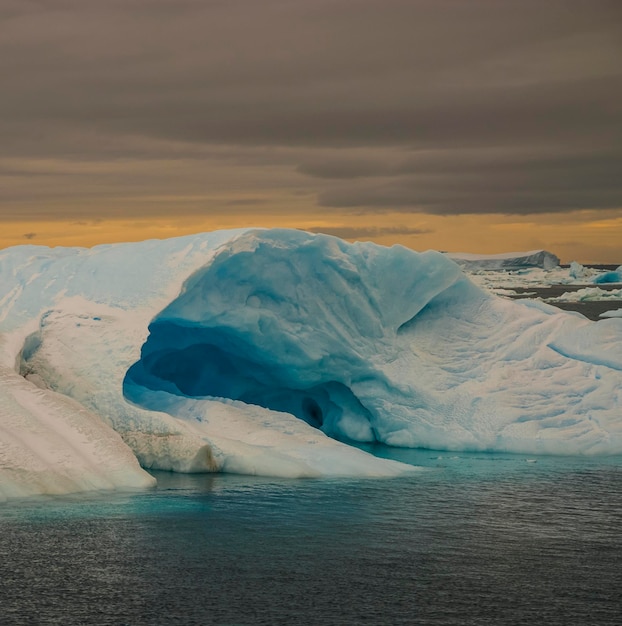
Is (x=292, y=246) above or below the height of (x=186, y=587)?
above

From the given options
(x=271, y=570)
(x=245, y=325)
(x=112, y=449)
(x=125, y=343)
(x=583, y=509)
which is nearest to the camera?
(x=271, y=570)

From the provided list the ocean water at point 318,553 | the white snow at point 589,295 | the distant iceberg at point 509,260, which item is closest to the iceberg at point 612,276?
the white snow at point 589,295

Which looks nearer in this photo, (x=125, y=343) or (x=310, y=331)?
(x=125, y=343)

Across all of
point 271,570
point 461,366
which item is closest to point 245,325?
point 461,366

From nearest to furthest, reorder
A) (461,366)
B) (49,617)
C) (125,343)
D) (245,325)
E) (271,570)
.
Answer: (49,617), (271,570), (125,343), (245,325), (461,366)

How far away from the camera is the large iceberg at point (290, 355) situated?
18.4m

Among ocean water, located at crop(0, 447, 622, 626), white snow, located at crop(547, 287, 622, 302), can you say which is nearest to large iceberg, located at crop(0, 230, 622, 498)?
ocean water, located at crop(0, 447, 622, 626)

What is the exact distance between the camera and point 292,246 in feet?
72.0

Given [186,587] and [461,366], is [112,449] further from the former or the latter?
[461,366]

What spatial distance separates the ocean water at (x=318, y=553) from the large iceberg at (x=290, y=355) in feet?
7.00

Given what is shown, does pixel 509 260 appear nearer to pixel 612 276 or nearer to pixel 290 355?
pixel 612 276

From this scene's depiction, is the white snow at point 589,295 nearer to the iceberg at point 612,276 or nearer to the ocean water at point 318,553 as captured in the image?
the iceberg at point 612,276

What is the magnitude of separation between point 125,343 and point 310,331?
183 inches

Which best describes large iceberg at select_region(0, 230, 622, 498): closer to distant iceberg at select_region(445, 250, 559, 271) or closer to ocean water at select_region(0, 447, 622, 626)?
ocean water at select_region(0, 447, 622, 626)
